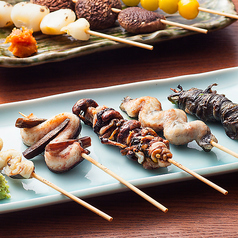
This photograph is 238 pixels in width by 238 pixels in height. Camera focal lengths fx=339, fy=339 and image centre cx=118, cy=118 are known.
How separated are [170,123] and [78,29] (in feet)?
6.67

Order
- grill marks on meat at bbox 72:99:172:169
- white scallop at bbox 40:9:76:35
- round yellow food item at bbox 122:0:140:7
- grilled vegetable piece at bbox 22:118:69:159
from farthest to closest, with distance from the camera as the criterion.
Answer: round yellow food item at bbox 122:0:140:7 < white scallop at bbox 40:9:76:35 < grilled vegetable piece at bbox 22:118:69:159 < grill marks on meat at bbox 72:99:172:169

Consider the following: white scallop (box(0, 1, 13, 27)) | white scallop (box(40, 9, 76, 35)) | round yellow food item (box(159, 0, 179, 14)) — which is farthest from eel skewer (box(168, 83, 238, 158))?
white scallop (box(0, 1, 13, 27))

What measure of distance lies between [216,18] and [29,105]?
2.92 metres

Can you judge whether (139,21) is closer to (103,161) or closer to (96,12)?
(96,12)

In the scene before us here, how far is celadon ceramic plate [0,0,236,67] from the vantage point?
3.99 metres

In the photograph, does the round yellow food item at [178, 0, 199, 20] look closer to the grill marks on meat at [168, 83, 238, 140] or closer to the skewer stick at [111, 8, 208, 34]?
the skewer stick at [111, 8, 208, 34]

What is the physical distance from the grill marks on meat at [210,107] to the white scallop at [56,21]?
1.94 meters

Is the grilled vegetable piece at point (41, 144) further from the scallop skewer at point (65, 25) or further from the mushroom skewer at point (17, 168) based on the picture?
the scallop skewer at point (65, 25)

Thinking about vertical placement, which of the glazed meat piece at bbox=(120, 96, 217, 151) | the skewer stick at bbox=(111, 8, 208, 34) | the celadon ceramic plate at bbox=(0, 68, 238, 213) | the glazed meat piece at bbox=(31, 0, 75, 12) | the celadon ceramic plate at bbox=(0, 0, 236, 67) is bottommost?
the celadon ceramic plate at bbox=(0, 68, 238, 213)

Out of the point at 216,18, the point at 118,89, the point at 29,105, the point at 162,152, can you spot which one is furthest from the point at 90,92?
the point at 216,18

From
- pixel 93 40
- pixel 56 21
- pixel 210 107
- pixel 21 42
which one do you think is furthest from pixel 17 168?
pixel 56 21

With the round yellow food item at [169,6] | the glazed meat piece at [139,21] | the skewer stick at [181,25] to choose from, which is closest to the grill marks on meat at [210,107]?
the skewer stick at [181,25]

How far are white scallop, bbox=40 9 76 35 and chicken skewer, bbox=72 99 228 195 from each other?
5.62ft

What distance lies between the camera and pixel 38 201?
95.6 inches
